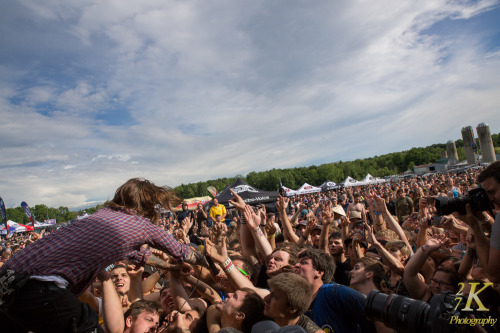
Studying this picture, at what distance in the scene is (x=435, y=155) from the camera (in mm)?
95125

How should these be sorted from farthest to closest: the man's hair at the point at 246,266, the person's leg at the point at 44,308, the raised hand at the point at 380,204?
the raised hand at the point at 380,204, the man's hair at the point at 246,266, the person's leg at the point at 44,308

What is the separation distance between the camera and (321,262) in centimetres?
294

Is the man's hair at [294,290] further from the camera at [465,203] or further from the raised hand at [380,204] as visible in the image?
the raised hand at [380,204]

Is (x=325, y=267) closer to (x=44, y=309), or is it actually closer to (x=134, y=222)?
(x=134, y=222)

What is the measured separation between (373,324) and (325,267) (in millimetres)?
611

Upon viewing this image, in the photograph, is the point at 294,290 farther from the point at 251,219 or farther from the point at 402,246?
the point at 402,246

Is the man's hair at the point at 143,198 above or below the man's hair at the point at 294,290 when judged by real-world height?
above

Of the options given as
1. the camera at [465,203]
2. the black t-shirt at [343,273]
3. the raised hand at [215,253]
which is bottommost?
the black t-shirt at [343,273]

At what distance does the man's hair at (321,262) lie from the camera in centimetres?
292

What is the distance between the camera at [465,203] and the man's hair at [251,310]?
1785 millimetres

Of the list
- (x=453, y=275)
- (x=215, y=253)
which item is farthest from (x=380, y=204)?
(x=215, y=253)

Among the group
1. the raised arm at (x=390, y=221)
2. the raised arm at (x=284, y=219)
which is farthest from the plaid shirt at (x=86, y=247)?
the raised arm at (x=390, y=221)

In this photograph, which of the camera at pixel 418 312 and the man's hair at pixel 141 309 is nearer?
the camera at pixel 418 312

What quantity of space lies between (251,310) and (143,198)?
1.22 metres
